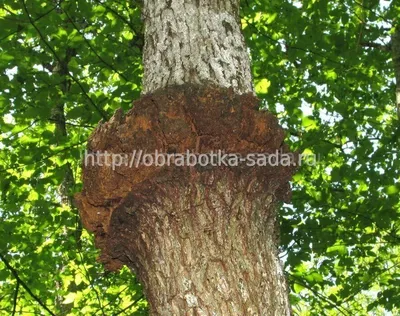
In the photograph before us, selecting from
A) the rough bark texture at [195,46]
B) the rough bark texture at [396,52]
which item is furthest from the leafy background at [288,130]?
the rough bark texture at [195,46]

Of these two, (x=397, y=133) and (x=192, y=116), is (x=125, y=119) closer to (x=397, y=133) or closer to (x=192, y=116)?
(x=192, y=116)

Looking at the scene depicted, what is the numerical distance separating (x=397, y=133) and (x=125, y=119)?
4.42 m

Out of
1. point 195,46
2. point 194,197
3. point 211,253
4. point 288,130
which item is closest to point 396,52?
point 288,130

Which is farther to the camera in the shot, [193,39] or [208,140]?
[193,39]

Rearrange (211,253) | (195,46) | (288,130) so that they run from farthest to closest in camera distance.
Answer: (288,130) < (195,46) < (211,253)

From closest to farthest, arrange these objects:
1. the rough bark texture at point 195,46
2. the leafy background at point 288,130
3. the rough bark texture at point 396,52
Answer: the rough bark texture at point 195,46 → the leafy background at point 288,130 → the rough bark texture at point 396,52

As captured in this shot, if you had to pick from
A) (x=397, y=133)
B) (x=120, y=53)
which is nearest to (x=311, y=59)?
(x=397, y=133)

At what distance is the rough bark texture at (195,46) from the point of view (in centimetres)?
210

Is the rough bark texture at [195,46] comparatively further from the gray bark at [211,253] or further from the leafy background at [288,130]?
the leafy background at [288,130]

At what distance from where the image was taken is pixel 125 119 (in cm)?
188

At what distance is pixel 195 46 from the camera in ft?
7.22

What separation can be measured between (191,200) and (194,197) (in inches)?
0.6

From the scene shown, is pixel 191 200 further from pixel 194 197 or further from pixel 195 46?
pixel 195 46

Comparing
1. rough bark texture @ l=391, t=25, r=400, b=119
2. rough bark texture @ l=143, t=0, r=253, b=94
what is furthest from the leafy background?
rough bark texture @ l=143, t=0, r=253, b=94
